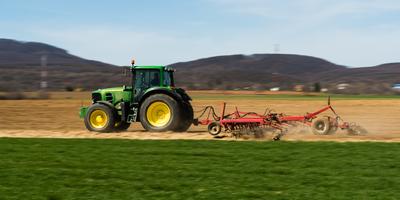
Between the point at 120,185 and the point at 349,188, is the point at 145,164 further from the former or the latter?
the point at 349,188

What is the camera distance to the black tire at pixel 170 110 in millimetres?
13781

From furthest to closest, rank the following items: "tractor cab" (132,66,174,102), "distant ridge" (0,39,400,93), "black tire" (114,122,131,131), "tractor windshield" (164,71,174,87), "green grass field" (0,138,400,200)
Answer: "distant ridge" (0,39,400,93) < "black tire" (114,122,131,131) < "tractor windshield" (164,71,174,87) < "tractor cab" (132,66,174,102) < "green grass field" (0,138,400,200)

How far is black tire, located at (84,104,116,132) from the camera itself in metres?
14.3

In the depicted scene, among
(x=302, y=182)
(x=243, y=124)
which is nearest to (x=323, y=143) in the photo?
(x=243, y=124)

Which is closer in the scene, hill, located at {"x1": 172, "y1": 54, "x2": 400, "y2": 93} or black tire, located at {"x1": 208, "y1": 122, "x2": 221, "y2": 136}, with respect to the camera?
black tire, located at {"x1": 208, "y1": 122, "x2": 221, "y2": 136}

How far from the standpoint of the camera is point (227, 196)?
6.20 m

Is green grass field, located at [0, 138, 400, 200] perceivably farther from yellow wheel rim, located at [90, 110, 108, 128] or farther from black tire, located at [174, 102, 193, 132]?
yellow wheel rim, located at [90, 110, 108, 128]

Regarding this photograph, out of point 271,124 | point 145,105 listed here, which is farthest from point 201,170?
point 145,105

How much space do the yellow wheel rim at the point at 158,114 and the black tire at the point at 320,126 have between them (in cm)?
372

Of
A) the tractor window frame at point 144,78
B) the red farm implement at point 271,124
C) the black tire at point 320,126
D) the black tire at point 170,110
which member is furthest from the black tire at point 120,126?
the black tire at point 320,126

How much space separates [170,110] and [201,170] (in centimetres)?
619

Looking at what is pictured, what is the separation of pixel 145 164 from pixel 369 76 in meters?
144

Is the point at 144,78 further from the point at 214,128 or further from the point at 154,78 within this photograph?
→ the point at 214,128

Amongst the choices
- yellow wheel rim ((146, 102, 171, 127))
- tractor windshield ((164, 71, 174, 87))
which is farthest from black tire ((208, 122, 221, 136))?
tractor windshield ((164, 71, 174, 87))
